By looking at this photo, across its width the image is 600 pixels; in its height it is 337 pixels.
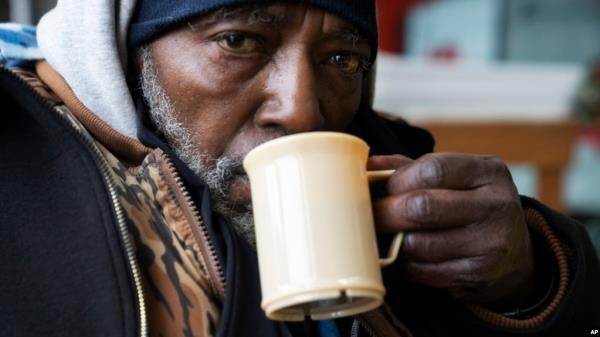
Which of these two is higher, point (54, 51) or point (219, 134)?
point (54, 51)

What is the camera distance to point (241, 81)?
101 cm

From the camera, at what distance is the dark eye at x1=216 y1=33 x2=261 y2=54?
101 centimetres

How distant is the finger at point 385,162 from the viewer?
32.8 inches

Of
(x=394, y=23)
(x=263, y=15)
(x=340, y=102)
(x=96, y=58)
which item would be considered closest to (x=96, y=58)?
(x=96, y=58)

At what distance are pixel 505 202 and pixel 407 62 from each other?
230cm

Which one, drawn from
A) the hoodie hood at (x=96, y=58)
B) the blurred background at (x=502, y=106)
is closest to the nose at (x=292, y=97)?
the hoodie hood at (x=96, y=58)

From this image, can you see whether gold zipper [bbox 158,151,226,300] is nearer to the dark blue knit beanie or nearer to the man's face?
the man's face

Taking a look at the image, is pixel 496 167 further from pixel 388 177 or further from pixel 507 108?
pixel 507 108

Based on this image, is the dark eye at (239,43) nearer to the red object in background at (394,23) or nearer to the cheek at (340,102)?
the cheek at (340,102)

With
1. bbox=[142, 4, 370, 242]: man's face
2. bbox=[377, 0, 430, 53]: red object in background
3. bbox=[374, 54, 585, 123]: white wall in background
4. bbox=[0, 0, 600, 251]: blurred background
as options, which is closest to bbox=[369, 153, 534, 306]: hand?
bbox=[142, 4, 370, 242]: man's face

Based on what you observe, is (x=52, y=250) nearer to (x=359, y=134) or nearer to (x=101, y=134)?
(x=101, y=134)

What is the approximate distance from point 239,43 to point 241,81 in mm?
58

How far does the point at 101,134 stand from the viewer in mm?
980

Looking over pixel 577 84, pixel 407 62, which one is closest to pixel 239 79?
pixel 407 62
